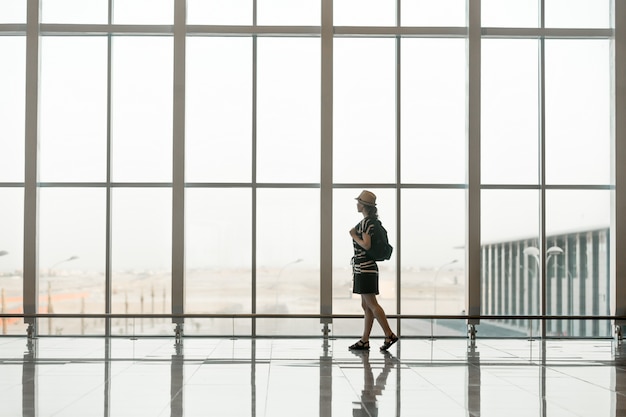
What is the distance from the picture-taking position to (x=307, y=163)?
535 inches

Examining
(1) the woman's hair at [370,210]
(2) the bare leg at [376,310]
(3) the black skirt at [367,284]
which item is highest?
(1) the woman's hair at [370,210]

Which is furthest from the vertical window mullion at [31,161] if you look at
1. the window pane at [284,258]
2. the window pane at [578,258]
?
the window pane at [578,258]

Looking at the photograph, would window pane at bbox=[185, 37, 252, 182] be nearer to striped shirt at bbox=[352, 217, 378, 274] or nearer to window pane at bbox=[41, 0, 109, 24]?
window pane at bbox=[41, 0, 109, 24]

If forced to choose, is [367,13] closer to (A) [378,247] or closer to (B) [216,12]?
(B) [216,12]

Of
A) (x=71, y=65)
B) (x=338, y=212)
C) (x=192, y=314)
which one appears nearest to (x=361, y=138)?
(x=338, y=212)

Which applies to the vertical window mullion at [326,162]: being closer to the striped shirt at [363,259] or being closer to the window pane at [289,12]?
the window pane at [289,12]

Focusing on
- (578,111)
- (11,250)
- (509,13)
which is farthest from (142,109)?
(578,111)

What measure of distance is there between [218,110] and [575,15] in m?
5.80

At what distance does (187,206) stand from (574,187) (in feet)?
19.8

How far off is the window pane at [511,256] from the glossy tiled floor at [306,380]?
2.14 meters

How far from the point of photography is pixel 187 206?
13.6m

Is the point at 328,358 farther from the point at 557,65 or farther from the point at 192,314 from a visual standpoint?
the point at 557,65

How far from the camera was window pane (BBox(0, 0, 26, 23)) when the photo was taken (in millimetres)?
13539

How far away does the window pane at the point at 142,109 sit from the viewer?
13516mm
